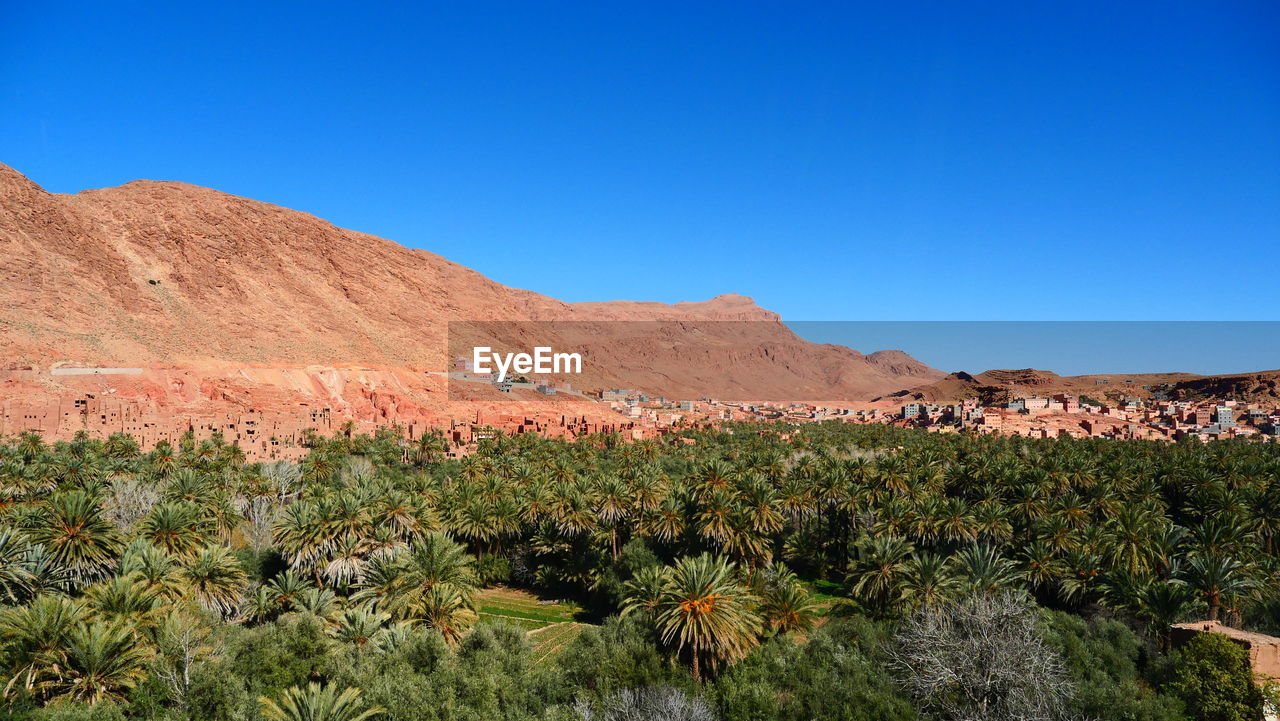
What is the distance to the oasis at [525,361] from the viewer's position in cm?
12403

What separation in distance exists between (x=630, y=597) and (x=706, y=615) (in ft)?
21.5

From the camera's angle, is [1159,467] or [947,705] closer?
[947,705]

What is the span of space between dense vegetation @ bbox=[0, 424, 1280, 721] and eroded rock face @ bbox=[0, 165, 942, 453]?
30.0 metres

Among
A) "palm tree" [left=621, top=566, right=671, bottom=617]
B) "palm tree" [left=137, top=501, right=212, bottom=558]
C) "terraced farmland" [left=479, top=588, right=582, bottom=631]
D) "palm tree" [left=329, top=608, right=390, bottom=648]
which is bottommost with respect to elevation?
"terraced farmland" [left=479, top=588, right=582, bottom=631]

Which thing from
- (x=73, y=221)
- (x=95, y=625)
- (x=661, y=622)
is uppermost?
(x=73, y=221)

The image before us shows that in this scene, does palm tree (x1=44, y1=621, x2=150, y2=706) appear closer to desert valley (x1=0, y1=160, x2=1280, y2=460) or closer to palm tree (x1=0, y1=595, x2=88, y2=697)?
palm tree (x1=0, y1=595, x2=88, y2=697)

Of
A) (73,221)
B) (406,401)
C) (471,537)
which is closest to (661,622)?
(471,537)

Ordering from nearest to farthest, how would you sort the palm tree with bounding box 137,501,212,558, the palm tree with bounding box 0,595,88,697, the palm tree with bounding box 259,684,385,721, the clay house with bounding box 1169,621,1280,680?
the palm tree with bounding box 259,684,385,721 → the palm tree with bounding box 0,595,88,697 → the clay house with bounding box 1169,621,1280,680 → the palm tree with bounding box 137,501,212,558

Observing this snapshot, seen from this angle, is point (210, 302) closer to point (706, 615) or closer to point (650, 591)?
point (650, 591)

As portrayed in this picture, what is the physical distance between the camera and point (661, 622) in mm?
19359

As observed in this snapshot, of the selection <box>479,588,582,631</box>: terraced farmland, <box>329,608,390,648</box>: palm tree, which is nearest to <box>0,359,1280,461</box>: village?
<box>479,588,582,631</box>: terraced farmland

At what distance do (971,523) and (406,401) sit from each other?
5975 centimetres

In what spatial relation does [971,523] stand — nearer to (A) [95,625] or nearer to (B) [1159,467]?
(B) [1159,467]

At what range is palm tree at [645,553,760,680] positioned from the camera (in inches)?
738
